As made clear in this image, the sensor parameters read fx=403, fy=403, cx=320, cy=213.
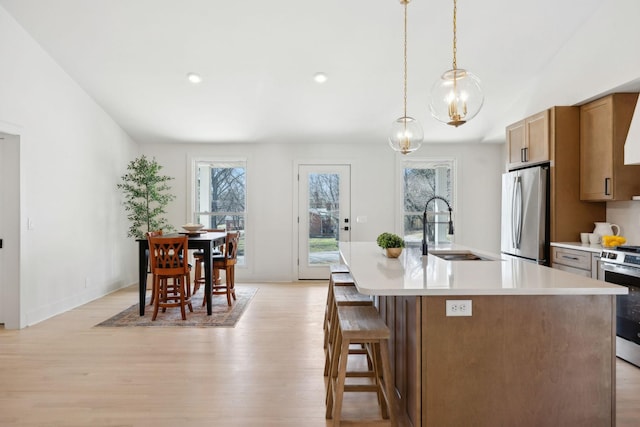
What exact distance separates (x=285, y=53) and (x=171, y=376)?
337 centimetres

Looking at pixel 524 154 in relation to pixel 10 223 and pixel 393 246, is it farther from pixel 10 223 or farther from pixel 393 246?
pixel 10 223

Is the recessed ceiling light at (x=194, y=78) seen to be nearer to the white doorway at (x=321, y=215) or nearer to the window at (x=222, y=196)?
the window at (x=222, y=196)

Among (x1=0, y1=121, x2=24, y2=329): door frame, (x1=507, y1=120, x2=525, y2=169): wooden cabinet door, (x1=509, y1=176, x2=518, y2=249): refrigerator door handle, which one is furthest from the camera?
(x1=507, y1=120, x2=525, y2=169): wooden cabinet door

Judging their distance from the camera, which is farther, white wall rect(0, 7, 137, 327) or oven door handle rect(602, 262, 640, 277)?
white wall rect(0, 7, 137, 327)

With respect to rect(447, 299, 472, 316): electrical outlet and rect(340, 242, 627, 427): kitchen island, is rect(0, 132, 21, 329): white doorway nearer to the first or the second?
rect(340, 242, 627, 427): kitchen island

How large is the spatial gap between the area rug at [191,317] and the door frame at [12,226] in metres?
0.83

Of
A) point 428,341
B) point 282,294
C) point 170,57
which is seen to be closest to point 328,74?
point 170,57

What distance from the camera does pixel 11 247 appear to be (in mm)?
4008

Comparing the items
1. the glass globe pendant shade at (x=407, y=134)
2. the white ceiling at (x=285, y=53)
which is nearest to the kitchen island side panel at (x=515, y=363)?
the glass globe pendant shade at (x=407, y=134)

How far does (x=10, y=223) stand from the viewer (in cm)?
400

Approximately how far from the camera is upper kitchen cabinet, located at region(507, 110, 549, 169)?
422 cm

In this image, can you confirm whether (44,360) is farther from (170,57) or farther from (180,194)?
(180,194)

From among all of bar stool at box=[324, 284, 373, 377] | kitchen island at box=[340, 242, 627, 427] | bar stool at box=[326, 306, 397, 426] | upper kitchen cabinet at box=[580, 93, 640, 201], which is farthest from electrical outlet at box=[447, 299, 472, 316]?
upper kitchen cabinet at box=[580, 93, 640, 201]

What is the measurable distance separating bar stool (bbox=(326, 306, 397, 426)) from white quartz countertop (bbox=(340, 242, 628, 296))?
246 mm
